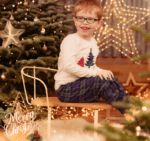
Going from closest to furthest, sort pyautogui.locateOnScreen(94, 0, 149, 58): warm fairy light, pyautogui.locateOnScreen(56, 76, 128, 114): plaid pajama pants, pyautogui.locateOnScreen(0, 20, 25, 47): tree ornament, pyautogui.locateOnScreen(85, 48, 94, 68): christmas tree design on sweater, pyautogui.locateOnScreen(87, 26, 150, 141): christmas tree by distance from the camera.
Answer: pyautogui.locateOnScreen(87, 26, 150, 141): christmas tree, pyautogui.locateOnScreen(56, 76, 128, 114): plaid pajama pants, pyautogui.locateOnScreen(85, 48, 94, 68): christmas tree design on sweater, pyautogui.locateOnScreen(0, 20, 25, 47): tree ornament, pyautogui.locateOnScreen(94, 0, 149, 58): warm fairy light

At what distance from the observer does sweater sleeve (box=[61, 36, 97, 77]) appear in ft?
4.19

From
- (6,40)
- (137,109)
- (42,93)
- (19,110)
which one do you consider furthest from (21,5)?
(137,109)

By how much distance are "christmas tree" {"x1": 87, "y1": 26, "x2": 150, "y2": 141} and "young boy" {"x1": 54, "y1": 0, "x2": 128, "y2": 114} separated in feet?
→ 2.09

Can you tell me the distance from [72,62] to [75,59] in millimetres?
51

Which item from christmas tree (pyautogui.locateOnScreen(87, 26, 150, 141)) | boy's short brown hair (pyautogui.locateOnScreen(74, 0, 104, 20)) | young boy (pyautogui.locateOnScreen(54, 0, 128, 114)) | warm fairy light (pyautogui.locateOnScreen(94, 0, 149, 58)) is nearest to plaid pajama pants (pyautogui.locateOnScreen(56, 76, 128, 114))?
young boy (pyautogui.locateOnScreen(54, 0, 128, 114))

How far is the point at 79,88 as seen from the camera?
4.32 ft

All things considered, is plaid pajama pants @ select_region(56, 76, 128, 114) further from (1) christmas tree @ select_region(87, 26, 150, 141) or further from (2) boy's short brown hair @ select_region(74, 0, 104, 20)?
(1) christmas tree @ select_region(87, 26, 150, 141)

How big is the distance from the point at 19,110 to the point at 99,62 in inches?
75.7

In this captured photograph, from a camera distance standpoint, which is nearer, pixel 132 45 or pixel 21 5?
pixel 21 5

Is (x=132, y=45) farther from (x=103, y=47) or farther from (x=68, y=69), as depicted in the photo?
(x=68, y=69)

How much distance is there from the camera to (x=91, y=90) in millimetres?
1307

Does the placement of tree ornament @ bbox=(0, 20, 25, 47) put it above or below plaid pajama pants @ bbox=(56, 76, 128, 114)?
above

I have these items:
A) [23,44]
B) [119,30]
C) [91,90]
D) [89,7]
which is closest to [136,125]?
[91,90]

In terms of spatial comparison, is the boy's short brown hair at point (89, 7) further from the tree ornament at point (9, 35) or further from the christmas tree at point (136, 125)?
the christmas tree at point (136, 125)
